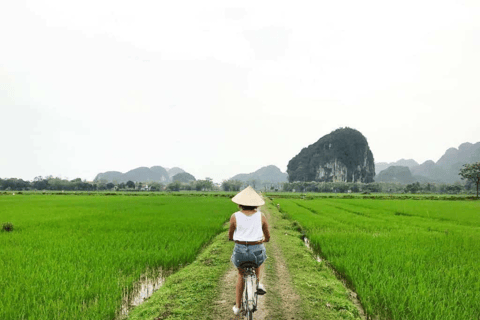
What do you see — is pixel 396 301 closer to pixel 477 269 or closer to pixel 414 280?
pixel 414 280

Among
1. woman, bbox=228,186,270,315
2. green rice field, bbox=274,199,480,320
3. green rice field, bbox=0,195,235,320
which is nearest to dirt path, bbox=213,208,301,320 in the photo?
woman, bbox=228,186,270,315

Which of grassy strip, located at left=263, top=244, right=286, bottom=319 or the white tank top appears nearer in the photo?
the white tank top

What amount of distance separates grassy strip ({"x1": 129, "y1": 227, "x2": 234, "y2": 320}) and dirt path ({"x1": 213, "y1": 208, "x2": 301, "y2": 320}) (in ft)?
0.51

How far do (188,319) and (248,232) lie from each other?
1538mm

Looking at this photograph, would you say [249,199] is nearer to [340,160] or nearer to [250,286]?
[250,286]

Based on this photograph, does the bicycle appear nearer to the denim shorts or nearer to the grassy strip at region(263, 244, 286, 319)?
the denim shorts

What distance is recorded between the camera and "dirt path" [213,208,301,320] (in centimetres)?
329

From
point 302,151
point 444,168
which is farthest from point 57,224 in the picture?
point 444,168

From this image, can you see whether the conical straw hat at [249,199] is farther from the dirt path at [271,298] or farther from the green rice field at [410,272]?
the green rice field at [410,272]

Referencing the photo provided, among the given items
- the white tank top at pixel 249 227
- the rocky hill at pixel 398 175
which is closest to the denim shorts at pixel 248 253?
the white tank top at pixel 249 227

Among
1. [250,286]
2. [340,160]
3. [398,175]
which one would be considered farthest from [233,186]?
[398,175]

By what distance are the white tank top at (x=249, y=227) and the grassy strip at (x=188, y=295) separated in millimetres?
1379

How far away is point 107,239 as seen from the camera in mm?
7453

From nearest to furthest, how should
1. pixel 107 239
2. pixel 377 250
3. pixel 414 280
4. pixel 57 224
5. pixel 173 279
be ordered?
pixel 414 280, pixel 173 279, pixel 377 250, pixel 107 239, pixel 57 224
